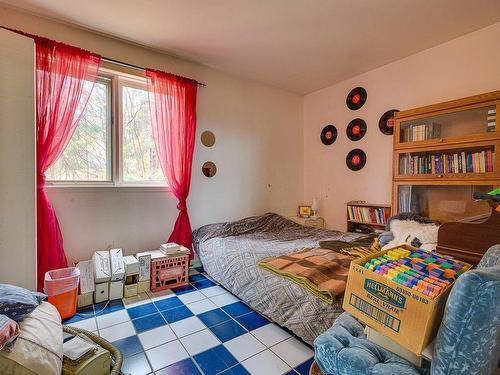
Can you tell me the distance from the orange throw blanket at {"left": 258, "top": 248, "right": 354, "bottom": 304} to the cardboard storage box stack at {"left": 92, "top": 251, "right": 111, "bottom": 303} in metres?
1.36

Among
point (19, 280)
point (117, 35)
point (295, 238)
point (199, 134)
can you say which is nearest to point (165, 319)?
point (19, 280)

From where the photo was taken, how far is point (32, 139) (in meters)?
1.79

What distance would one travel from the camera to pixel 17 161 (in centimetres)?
173

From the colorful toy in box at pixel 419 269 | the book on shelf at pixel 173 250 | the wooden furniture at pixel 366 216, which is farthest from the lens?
the wooden furniture at pixel 366 216

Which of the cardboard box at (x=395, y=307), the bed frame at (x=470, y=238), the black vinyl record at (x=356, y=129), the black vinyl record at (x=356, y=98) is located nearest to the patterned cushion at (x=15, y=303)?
the cardboard box at (x=395, y=307)

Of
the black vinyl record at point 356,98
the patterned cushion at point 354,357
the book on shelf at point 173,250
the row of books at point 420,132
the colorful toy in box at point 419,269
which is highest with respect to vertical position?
the black vinyl record at point 356,98

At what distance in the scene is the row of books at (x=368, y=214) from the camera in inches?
114

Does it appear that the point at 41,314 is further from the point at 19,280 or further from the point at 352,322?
the point at 352,322

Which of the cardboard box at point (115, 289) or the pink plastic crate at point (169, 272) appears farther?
the pink plastic crate at point (169, 272)

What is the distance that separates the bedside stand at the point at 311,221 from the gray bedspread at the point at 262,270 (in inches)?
6.6

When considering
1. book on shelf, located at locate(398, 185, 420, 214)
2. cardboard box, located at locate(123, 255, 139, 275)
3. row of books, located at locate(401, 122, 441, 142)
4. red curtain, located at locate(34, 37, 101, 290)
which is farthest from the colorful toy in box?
red curtain, located at locate(34, 37, 101, 290)

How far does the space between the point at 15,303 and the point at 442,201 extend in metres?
3.29

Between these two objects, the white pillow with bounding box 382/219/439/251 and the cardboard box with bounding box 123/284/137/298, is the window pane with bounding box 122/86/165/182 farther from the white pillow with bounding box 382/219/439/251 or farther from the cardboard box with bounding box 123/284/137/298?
the white pillow with bounding box 382/219/439/251

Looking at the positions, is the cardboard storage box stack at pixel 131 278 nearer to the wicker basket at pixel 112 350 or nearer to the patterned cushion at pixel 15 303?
the wicker basket at pixel 112 350
